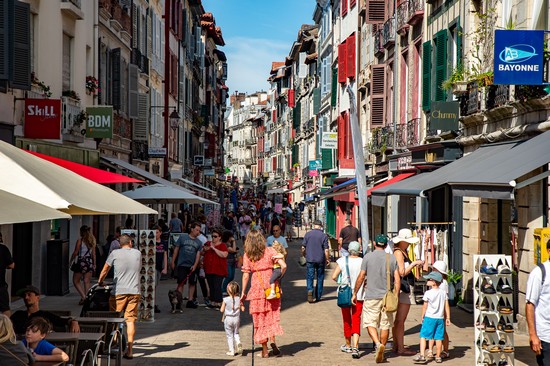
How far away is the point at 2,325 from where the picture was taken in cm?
761

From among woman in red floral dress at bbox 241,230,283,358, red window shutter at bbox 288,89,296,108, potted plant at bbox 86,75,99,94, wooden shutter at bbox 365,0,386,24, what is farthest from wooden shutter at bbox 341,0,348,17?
red window shutter at bbox 288,89,296,108

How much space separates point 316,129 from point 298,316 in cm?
4092

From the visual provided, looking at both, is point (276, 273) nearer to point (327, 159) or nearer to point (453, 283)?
point (453, 283)

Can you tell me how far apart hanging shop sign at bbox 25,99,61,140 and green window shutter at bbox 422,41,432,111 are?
8974 mm

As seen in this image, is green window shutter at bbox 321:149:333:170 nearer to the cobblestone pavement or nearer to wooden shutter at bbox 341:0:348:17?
wooden shutter at bbox 341:0:348:17

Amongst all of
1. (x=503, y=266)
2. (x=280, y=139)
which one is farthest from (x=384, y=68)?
(x=280, y=139)

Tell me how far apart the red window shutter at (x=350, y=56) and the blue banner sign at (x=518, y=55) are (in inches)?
960

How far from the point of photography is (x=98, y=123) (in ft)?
77.8

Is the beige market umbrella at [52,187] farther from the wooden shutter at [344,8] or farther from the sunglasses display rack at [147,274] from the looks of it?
the wooden shutter at [344,8]

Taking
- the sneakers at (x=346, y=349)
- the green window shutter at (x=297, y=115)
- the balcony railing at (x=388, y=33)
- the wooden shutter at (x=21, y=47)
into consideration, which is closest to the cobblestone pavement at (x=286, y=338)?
the sneakers at (x=346, y=349)

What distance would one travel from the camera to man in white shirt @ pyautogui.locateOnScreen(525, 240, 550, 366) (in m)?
9.16

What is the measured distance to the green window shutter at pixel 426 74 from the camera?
23453 mm

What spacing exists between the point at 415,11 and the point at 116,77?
9.01 metres

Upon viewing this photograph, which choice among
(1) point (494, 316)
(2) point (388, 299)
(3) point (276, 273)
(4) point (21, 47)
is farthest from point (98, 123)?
(1) point (494, 316)
